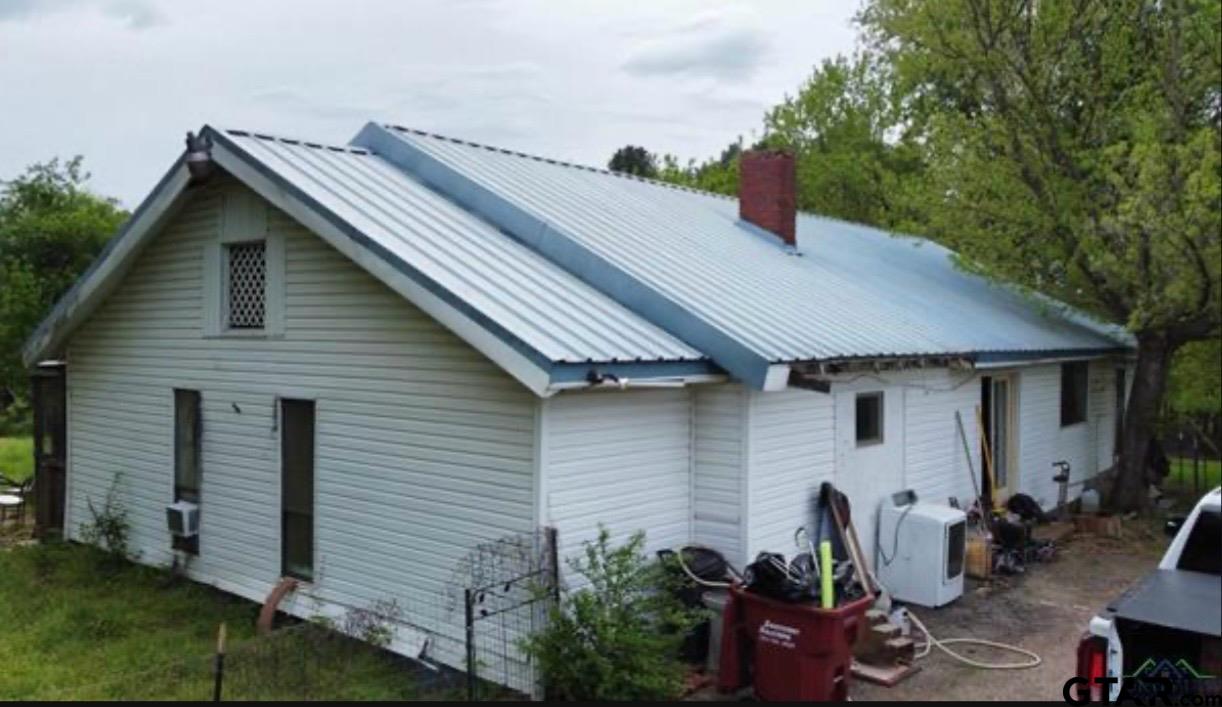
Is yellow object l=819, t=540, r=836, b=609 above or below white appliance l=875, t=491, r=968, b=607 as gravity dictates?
above

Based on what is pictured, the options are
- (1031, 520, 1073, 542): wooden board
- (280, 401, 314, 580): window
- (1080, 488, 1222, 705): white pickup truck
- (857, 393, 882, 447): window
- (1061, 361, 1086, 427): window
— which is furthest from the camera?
(1061, 361, 1086, 427): window

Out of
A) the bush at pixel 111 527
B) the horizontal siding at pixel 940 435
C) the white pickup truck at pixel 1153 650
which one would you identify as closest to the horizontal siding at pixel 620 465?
the white pickup truck at pixel 1153 650

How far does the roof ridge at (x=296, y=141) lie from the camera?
1015 centimetres

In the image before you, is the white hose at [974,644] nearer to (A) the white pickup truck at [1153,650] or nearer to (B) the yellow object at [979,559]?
(B) the yellow object at [979,559]

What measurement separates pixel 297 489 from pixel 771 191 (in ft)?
27.4

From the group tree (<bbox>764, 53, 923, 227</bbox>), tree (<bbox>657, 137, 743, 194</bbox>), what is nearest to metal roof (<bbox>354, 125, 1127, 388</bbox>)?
tree (<bbox>764, 53, 923, 227</bbox>)

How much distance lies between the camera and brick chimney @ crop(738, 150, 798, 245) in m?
14.8

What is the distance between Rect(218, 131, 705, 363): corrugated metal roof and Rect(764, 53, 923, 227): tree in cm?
2352

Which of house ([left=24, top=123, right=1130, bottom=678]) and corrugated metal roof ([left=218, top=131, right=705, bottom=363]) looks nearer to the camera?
corrugated metal roof ([left=218, top=131, right=705, bottom=363])

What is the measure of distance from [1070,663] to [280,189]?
329 inches

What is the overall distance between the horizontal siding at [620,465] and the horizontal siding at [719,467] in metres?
0.10

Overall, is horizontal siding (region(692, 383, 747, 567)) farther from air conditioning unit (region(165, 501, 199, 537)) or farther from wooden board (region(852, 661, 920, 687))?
air conditioning unit (region(165, 501, 199, 537))

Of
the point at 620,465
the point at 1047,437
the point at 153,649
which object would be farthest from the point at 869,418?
the point at 153,649

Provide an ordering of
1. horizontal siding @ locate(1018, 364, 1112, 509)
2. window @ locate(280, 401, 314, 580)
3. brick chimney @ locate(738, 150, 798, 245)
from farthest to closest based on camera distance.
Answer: horizontal siding @ locate(1018, 364, 1112, 509)
brick chimney @ locate(738, 150, 798, 245)
window @ locate(280, 401, 314, 580)
